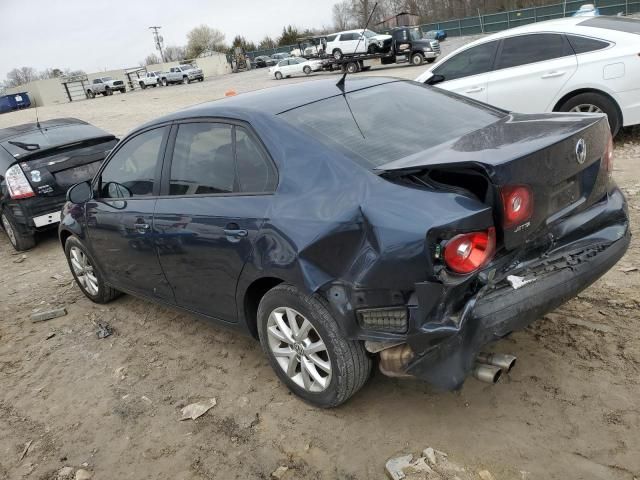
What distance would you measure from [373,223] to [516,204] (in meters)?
0.62

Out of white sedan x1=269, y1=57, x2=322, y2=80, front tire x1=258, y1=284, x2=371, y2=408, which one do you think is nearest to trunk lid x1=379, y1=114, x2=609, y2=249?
front tire x1=258, y1=284, x2=371, y2=408

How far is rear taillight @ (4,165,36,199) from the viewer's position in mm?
6832

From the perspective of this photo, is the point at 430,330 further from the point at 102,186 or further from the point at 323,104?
the point at 102,186

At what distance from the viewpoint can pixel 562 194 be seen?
8.66ft

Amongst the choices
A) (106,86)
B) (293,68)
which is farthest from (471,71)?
(106,86)

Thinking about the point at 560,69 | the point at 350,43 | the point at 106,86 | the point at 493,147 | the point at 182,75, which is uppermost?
the point at 106,86

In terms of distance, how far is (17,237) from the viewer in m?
7.20

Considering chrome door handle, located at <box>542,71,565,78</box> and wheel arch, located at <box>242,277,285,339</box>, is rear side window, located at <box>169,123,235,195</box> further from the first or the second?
chrome door handle, located at <box>542,71,565,78</box>

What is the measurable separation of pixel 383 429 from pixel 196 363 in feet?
5.02

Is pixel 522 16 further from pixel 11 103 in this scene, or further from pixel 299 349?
pixel 299 349

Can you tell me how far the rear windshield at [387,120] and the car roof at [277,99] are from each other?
0.08 metres

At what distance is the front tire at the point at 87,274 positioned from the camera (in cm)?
482

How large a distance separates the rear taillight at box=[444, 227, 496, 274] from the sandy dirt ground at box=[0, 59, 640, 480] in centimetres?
90

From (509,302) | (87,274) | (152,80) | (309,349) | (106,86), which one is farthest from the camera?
(152,80)
